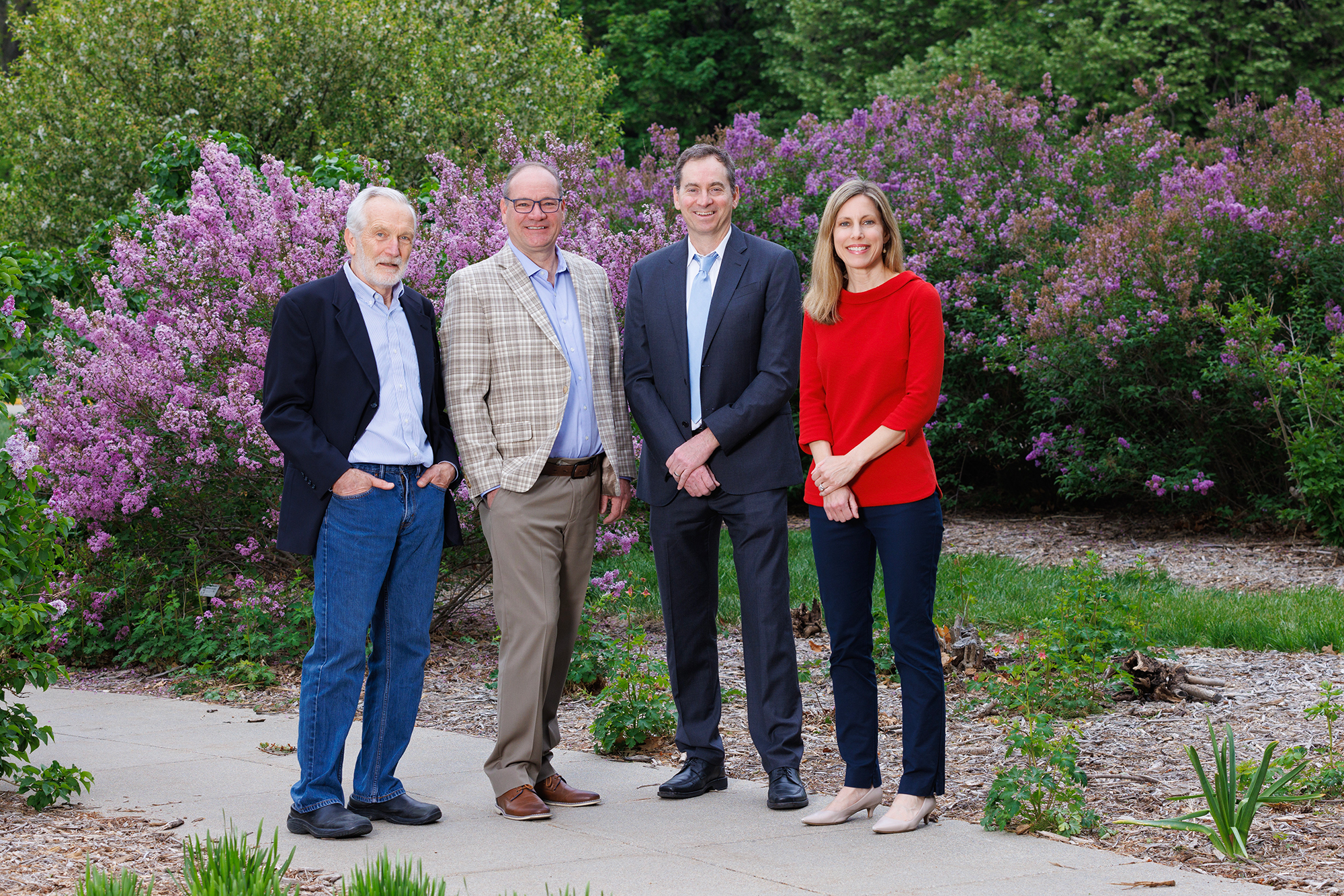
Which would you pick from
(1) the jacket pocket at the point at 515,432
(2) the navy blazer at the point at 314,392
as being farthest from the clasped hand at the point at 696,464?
(2) the navy blazer at the point at 314,392

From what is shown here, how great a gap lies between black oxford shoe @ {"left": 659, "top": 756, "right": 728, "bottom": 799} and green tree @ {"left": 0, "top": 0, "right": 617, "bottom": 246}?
34.9 feet

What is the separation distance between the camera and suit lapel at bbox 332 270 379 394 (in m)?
4.40

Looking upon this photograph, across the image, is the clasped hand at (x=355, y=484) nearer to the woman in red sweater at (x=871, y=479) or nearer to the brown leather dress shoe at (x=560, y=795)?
the brown leather dress shoe at (x=560, y=795)

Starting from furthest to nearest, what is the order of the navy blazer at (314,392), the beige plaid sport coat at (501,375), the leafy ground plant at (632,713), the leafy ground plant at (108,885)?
the leafy ground plant at (632,713) < the beige plaid sport coat at (501,375) < the navy blazer at (314,392) < the leafy ground plant at (108,885)

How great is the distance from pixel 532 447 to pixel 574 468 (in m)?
0.18

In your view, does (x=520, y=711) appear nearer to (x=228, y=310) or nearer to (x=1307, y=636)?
(x=228, y=310)

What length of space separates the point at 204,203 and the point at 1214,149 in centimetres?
994

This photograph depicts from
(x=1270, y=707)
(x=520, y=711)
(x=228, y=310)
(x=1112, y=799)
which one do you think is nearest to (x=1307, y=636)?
(x=1270, y=707)

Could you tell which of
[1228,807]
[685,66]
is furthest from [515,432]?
[685,66]

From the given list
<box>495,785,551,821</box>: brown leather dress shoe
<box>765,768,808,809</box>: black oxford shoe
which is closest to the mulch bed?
<box>765,768,808,809</box>: black oxford shoe

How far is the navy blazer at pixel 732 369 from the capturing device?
476 centimetres

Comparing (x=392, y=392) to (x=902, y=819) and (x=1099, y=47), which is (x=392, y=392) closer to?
(x=902, y=819)

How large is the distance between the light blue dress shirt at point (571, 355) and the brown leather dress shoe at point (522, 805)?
3.78 ft

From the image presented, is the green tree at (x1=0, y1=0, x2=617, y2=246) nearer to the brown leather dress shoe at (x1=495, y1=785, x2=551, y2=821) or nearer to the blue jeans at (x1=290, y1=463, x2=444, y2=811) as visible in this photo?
the blue jeans at (x1=290, y1=463, x2=444, y2=811)
